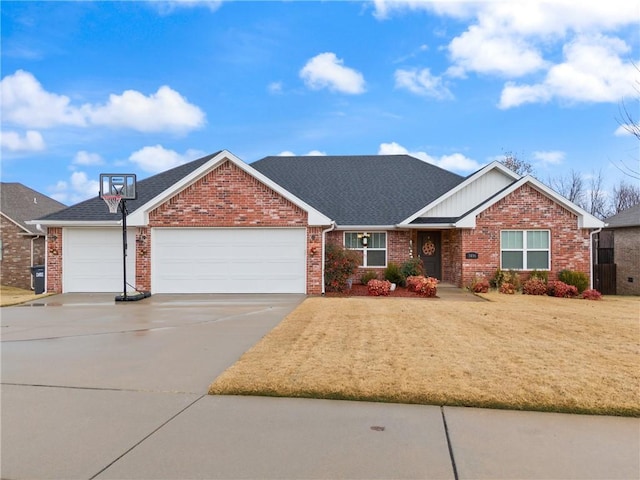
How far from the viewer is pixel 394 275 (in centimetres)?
1820

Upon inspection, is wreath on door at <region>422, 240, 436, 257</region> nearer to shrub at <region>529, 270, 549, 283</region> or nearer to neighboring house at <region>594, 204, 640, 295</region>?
shrub at <region>529, 270, 549, 283</region>

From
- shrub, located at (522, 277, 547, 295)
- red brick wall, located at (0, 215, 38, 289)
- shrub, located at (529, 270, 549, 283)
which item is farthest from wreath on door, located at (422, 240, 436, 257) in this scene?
red brick wall, located at (0, 215, 38, 289)

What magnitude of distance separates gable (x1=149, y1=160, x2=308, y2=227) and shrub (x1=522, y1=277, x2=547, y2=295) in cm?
851

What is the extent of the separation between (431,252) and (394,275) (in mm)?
2956

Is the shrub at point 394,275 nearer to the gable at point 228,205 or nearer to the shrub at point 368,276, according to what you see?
the shrub at point 368,276

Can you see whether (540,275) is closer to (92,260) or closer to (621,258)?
(621,258)

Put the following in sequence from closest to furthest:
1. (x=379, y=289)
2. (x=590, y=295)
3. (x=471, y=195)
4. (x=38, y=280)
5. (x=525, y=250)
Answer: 1. (x=379, y=289)
2. (x=590, y=295)
3. (x=38, y=280)
4. (x=525, y=250)
5. (x=471, y=195)

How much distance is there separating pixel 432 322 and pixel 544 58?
10.8 metres

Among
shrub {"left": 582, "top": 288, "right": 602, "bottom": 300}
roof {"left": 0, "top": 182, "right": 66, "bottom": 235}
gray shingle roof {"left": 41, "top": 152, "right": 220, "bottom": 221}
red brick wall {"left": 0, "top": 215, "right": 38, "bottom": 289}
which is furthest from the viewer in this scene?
roof {"left": 0, "top": 182, "right": 66, "bottom": 235}

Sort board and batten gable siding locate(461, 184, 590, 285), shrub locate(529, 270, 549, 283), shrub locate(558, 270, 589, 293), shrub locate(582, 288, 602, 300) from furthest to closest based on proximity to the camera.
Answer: board and batten gable siding locate(461, 184, 590, 285) < shrub locate(529, 270, 549, 283) < shrub locate(558, 270, 589, 293) < shrub locate(582, 288, 602, 300)

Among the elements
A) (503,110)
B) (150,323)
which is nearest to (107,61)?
(150,323)

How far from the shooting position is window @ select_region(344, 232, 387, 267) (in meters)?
19.4

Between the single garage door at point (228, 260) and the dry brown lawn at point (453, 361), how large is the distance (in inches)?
201

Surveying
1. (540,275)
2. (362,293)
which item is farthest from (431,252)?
(362,293)
